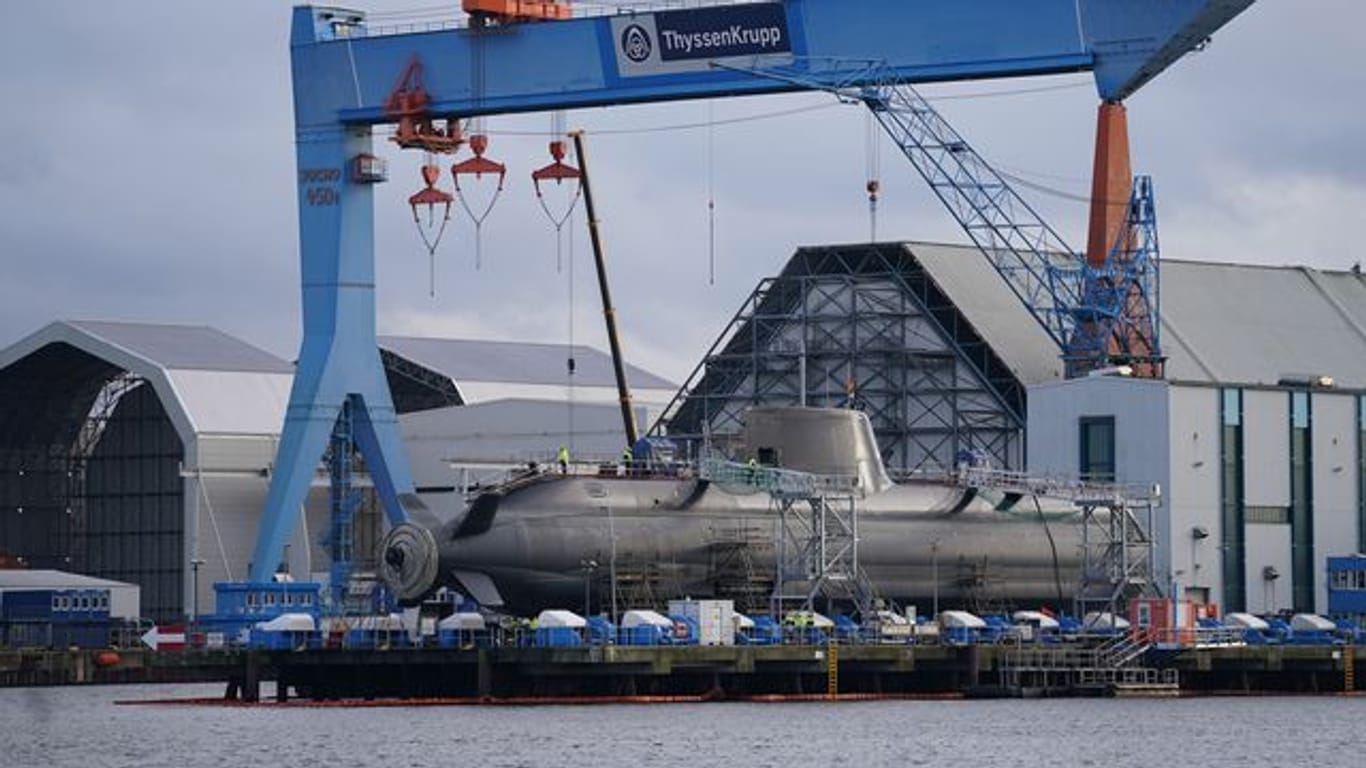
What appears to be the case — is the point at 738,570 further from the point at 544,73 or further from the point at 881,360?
the point at 881,360

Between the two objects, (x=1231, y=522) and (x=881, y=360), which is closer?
(x=1231, y=522)

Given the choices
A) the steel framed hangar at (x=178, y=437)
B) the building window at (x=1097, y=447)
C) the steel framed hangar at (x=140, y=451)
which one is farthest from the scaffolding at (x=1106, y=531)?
the steel framed hangar at (x=140, y=451)

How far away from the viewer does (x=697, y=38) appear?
98.7 metres

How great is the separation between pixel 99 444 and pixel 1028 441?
152 feet

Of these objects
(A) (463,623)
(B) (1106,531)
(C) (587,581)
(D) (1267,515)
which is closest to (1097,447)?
(B) (1106,531)

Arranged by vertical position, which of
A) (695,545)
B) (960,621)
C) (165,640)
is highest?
(695,545)

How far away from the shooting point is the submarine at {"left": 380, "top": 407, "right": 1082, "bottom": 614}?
9219 cm

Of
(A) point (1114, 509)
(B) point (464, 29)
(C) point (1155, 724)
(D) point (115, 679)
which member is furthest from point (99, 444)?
(C) point (1155, 724)

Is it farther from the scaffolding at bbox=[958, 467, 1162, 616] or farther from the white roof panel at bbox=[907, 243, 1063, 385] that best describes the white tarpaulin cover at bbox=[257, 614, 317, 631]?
the white roof panel at bbox=[907, 243, 1063, 385]

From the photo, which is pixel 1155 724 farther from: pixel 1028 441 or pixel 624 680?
pixel 1028 441

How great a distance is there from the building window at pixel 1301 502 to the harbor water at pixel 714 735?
16374 millimetres

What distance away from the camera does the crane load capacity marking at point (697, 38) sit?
98.3 metres

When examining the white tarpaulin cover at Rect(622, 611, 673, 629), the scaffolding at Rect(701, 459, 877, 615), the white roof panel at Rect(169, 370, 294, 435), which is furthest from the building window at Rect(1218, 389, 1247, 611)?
the white roof panel at Rect(169, 370, 294, 435)

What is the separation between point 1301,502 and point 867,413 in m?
20.2
